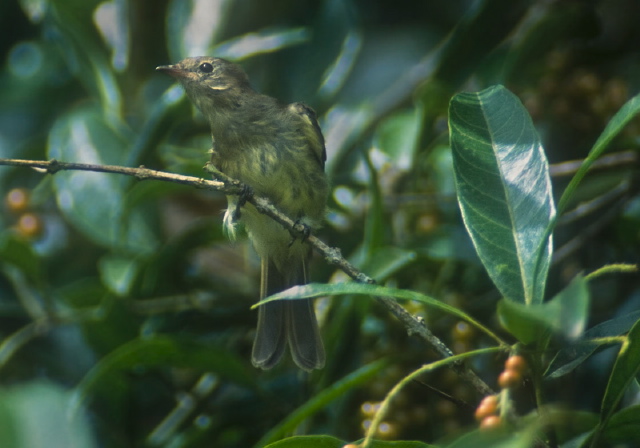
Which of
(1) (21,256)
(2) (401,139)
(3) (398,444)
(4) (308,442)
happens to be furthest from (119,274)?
(3) (398,444)

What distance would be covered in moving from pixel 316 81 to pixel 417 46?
1108 millimetres

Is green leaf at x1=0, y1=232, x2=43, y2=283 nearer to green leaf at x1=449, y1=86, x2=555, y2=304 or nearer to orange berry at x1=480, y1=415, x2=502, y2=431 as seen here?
green leaf at x1=449, y1=86, x2=555, y2=304

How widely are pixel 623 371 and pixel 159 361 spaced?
4.71 feet

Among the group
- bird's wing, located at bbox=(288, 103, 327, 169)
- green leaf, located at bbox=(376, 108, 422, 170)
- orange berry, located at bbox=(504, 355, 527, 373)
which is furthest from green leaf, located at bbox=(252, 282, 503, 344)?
bird's wing, located at bbox=(288, 103, 327, 169)

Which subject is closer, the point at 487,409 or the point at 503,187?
the point at 487,409

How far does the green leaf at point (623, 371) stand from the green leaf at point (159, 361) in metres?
1.31

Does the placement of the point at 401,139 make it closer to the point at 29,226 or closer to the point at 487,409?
the point at 29,226

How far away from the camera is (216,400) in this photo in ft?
9.70

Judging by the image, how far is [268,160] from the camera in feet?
10.1

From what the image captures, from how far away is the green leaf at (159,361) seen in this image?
2395 millimetres

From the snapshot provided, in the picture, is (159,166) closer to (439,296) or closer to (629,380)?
(439,296)

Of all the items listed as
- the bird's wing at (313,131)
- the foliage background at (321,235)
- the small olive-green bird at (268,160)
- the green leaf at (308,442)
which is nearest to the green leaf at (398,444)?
the green leaf at (308,442)

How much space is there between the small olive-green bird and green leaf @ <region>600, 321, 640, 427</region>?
4.48 feet

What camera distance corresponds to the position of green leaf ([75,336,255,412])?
94.3 inches
